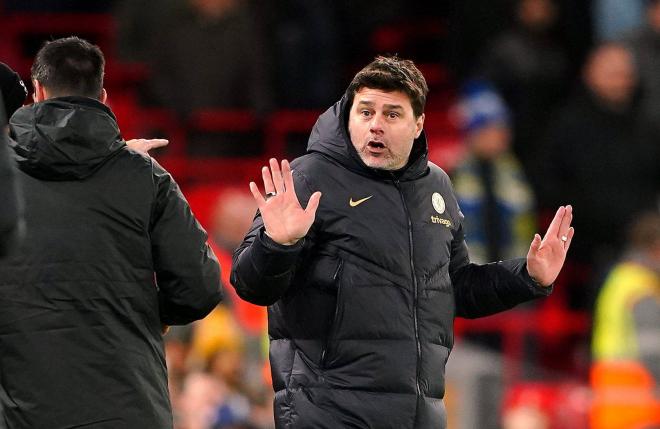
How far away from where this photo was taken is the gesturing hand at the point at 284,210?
482 centimetres

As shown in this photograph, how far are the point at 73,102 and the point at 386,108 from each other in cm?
100

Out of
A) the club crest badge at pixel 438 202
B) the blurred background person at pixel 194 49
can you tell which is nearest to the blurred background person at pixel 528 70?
the blurred background person at pixel 194 49

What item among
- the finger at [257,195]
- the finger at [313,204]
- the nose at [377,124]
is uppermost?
the nose at [377,124]

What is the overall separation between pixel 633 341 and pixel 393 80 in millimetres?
4873

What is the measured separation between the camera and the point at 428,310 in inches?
201

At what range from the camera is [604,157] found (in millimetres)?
11047

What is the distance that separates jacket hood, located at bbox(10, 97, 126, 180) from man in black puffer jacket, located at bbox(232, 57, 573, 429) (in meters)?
0.47

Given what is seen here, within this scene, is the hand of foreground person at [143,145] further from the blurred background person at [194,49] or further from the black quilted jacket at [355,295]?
the blurred background person at [194,49]

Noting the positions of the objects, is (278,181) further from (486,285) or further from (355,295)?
(486,285)

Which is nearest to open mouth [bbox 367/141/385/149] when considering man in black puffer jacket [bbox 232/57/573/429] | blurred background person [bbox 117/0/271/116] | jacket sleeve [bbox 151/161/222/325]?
man in black puffer jacket [bbox 232/57/573/429]

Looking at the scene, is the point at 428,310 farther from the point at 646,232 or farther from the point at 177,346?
the point at 646,232

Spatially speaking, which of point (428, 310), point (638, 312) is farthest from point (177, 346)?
point (428, 310)

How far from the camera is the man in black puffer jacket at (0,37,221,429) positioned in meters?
4.69

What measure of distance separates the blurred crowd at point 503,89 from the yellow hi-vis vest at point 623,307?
0.09 m
